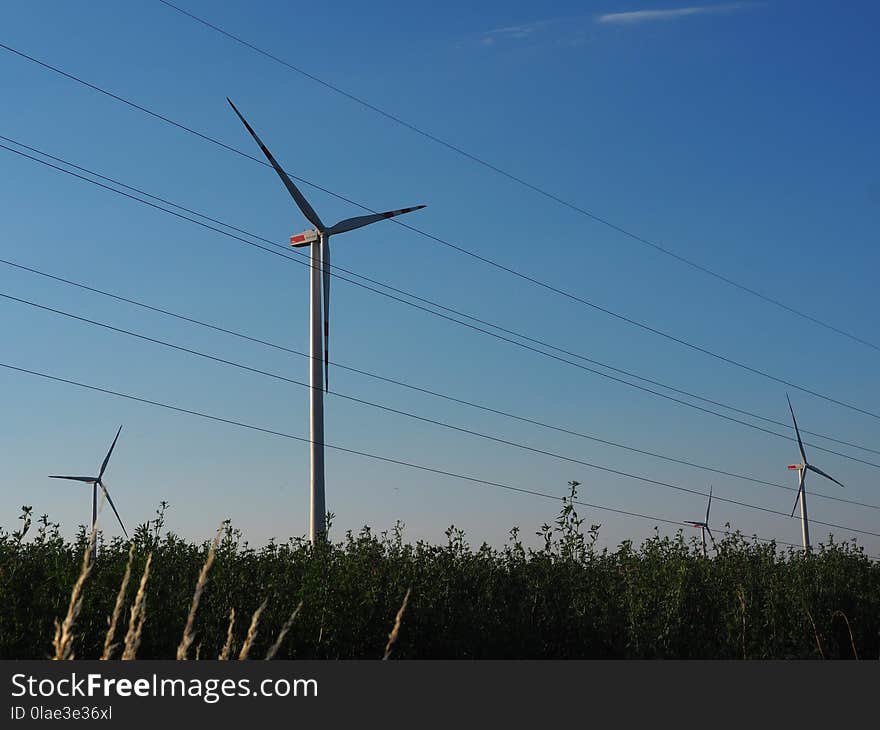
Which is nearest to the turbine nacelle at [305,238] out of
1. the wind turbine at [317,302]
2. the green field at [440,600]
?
the wind turbine at [317,302]

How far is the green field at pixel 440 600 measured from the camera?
649 inches

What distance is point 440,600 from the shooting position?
19891 millimetres

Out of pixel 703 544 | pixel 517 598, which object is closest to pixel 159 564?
pixel 517 598

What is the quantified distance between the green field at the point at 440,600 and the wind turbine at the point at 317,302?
40.5 feet

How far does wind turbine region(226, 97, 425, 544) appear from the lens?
3738 centimetres

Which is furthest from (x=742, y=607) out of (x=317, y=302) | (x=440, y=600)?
(x=317, y=302)

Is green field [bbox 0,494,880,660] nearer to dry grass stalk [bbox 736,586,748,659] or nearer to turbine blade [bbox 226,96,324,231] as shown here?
dry grass stalk [bbox 736,586,748,659]

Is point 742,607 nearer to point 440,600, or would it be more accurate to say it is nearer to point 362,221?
point 440,600

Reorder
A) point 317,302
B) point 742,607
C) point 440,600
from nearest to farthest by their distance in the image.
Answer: point 440,600 < point 742,607 < point 317,302

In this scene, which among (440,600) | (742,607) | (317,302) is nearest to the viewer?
(440,600)

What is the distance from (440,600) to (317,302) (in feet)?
78.2
